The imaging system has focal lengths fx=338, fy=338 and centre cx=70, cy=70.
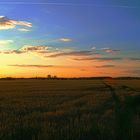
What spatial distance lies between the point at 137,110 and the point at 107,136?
5.66m

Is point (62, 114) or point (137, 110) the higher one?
point (137, 110)

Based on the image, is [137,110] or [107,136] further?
[107,136]

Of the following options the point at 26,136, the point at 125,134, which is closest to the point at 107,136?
the point at 26,136

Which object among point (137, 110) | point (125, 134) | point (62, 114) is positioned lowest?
point (62, 114)

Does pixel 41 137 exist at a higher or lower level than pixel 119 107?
lower

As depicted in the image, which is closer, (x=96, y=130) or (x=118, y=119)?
(x=118, y=119)

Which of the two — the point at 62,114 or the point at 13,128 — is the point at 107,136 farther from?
the point at 62,114

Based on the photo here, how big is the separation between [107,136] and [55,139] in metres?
1.13

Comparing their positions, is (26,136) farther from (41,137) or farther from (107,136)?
(107,136)

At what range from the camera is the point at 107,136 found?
23.7 ft

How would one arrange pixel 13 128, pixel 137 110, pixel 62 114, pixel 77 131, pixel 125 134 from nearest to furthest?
pixel 137 110 → pixel 125 134 → pixel 77 131 → pixel 13 128 → pixel 62 114

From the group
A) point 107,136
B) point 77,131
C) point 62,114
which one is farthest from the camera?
point 62,114

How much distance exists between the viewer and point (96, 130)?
8203 millimetres

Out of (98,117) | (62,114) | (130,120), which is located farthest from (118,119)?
(62,114)
